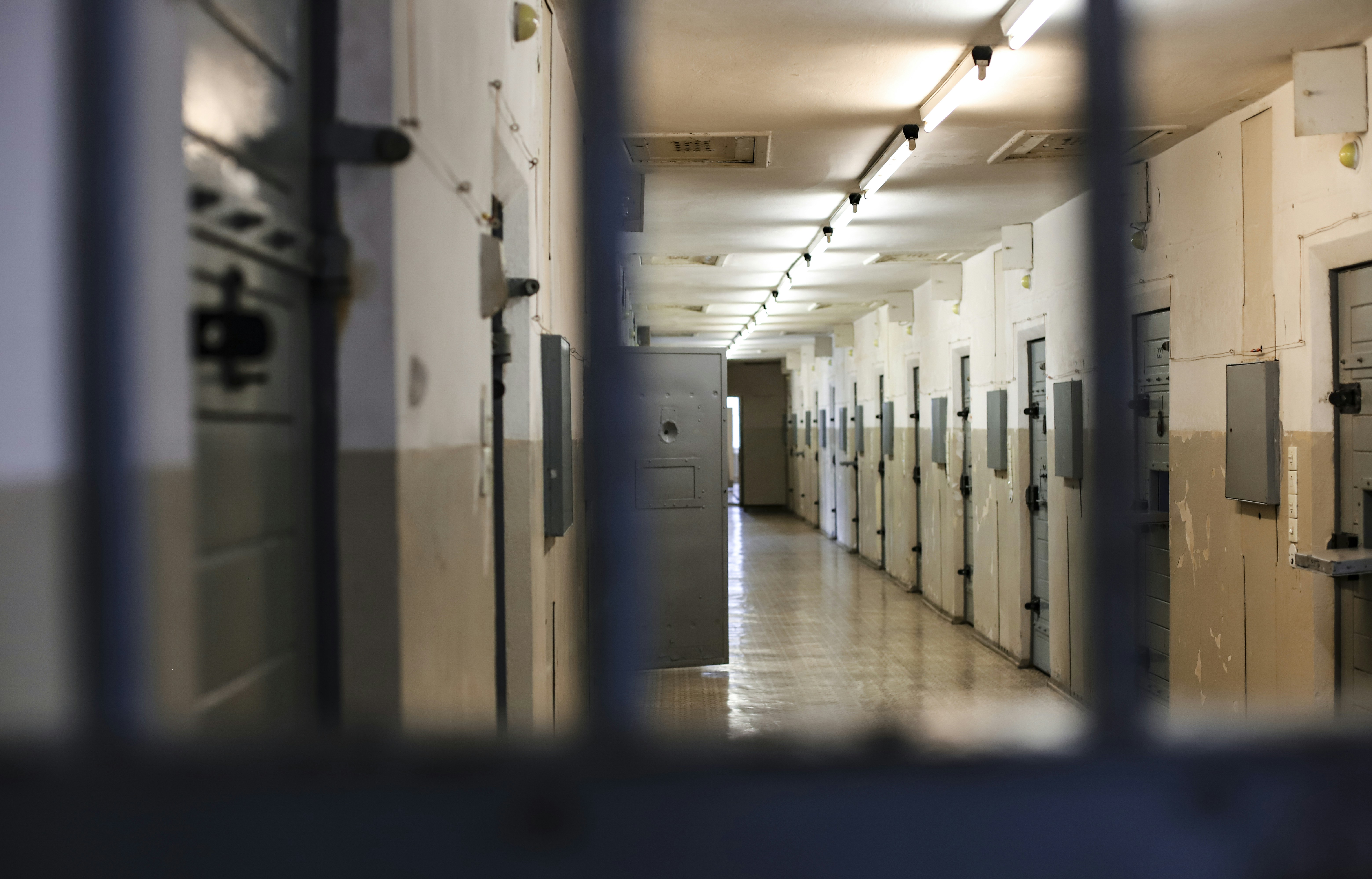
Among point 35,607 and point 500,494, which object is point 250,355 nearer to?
point 35,607

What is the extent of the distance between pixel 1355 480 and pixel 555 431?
120 inches

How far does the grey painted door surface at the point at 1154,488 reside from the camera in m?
5.10

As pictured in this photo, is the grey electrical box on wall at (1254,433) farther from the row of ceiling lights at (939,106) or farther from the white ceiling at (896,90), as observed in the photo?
the row of ceiling lights at (939,106)

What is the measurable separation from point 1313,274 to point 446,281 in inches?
140

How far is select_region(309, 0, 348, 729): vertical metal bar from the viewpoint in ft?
4.28

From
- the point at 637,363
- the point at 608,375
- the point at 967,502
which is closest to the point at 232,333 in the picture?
the point at 608,375

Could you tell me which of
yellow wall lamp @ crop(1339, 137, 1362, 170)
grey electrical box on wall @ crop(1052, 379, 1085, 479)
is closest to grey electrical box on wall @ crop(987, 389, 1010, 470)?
grey electrical box on wall @ crop(1052, 379, 1085, 479)

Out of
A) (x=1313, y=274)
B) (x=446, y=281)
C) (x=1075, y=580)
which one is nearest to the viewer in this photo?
(x=446, y=281)

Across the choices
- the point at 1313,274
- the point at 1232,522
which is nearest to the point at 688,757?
the point at 1313,274

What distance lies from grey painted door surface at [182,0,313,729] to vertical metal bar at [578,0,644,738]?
1.35ft

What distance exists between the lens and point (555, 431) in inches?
127

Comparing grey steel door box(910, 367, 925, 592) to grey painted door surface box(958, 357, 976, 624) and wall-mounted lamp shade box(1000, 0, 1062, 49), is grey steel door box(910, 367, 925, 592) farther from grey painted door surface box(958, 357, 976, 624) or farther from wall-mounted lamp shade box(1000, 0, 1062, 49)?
wall-mounted lamp shade box(1000, 0, 1062, 49)

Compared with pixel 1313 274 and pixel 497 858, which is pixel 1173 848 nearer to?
pixel 497 858

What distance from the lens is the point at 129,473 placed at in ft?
2.73
